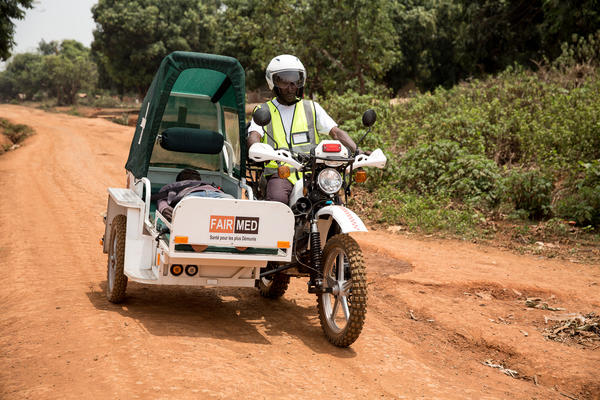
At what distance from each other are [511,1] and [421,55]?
9.73 metres

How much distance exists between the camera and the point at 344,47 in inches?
875

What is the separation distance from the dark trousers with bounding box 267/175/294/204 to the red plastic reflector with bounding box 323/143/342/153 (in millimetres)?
705

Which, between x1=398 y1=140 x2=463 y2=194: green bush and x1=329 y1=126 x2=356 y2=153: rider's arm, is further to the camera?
x1=398 y1=140 x2=463 y2=194: green bush

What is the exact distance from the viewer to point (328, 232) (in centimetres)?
585

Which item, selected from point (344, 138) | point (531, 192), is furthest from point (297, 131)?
point (531, 192)

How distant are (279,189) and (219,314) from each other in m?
1.38

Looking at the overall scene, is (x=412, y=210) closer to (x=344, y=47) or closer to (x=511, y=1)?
(x=344, y=47)

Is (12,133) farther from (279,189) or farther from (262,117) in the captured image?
(262,117)

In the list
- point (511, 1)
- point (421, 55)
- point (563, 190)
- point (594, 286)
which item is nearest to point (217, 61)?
point (594, 286)

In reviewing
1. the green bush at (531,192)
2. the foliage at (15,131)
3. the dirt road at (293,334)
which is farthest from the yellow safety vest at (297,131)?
the foliage at (15,131)

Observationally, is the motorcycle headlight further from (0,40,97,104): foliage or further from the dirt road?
(0,40,97,104): foliage

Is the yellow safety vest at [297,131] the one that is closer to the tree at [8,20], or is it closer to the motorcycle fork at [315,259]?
the motorcycle fork at [315,259]

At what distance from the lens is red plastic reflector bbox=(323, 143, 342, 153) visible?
538cm

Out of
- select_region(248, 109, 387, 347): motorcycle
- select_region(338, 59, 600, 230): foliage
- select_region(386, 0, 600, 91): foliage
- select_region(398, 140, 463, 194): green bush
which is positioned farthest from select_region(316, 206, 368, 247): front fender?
select_region(386, 0, 600, 91): foliage
